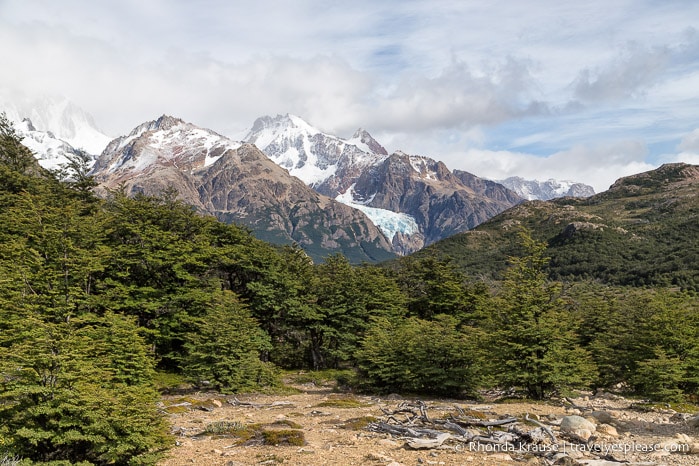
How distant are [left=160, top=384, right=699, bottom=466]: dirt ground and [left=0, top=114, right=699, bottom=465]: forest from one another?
220 centimetres

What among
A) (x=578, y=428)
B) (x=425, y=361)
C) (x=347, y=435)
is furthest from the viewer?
(x=425, y=361)

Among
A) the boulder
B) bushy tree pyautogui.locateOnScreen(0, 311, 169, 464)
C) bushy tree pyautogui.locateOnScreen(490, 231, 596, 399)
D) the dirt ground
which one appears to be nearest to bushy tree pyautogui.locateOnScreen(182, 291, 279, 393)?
the dirt ground

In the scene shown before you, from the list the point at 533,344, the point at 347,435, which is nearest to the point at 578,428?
the point at 347,435

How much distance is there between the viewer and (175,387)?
28.7 m

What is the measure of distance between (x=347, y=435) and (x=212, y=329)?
13297 millimetres

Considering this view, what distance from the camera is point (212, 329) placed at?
2567cm

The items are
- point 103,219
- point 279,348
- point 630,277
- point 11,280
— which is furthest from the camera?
point 630,277

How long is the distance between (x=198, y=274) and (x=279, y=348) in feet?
37.4

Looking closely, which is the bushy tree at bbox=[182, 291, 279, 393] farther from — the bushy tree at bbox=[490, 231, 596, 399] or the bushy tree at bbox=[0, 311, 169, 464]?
the bushy tree at bbox=[0, 311, 169, 464]

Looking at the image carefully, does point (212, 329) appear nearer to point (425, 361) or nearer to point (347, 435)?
point (425, 361)

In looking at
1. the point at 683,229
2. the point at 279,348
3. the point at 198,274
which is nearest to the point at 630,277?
the point at 683,229

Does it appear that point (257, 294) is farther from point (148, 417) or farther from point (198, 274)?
point (148, 417)

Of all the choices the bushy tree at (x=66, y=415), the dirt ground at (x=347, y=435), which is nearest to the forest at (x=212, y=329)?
the bushy tree at (x=66, y=415)

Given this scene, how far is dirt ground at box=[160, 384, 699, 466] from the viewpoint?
11859 mm
